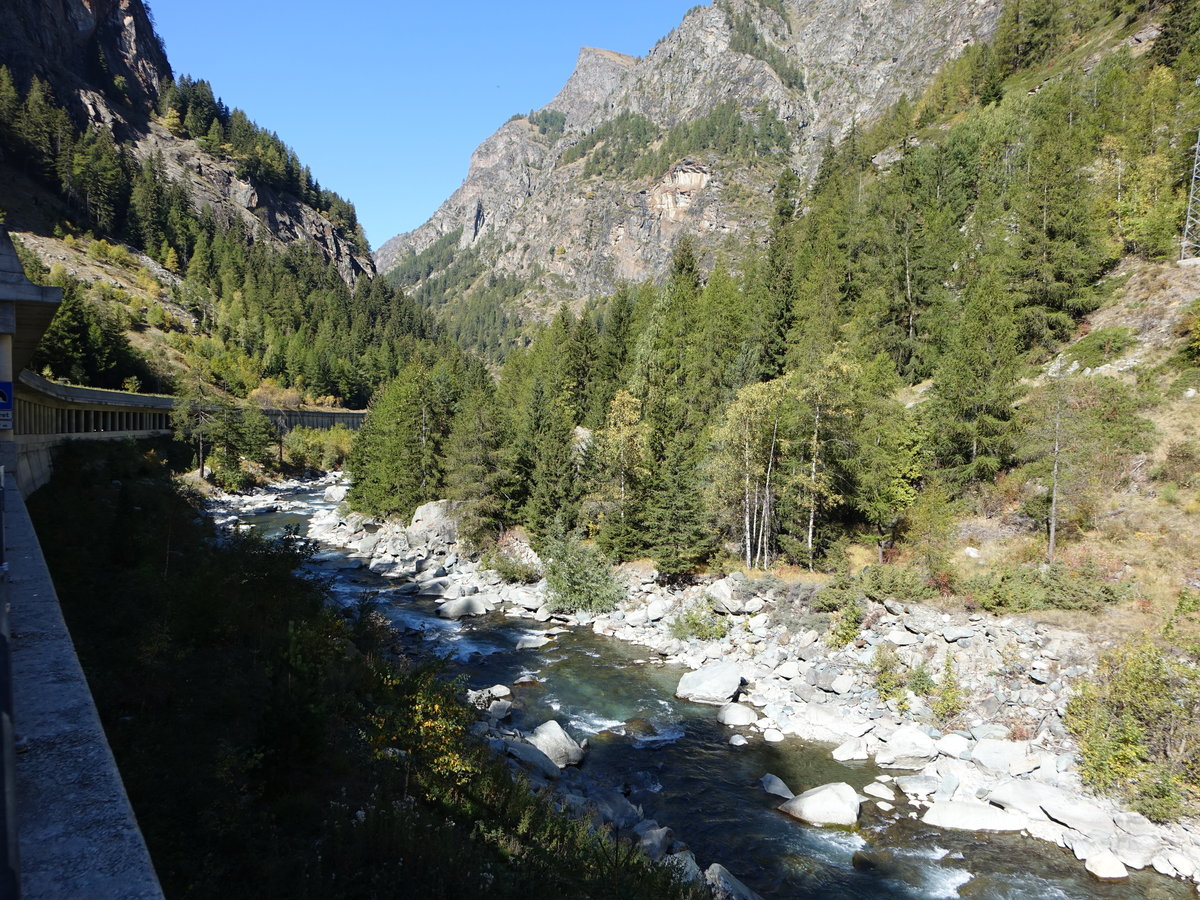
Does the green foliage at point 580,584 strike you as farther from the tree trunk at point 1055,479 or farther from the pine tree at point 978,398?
the tree trunk at point 1055,479

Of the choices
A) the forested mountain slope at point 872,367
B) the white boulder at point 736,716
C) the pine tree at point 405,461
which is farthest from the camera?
the pine tree at point 405,461

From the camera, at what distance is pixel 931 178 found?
5388 centimetres

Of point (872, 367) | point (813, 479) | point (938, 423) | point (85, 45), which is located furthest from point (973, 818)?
point (85, 45)

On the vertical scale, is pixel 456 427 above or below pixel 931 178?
below

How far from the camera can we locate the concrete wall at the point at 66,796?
3285 millimetres

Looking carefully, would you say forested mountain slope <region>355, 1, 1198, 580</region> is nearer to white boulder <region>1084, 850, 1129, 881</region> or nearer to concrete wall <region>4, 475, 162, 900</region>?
white boulder <region>1084, 850, 1129, 881</region>

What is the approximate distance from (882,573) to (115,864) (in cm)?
2662

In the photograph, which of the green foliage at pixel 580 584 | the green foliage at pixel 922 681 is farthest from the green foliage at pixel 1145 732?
the green foliage at pixel 580 584

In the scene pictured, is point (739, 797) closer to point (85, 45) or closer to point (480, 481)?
point (480, 481)

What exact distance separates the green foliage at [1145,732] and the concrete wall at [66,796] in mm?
20333

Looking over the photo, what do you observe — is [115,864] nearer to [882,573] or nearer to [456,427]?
[882,573]

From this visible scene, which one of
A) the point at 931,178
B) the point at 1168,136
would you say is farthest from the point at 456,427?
the point at 1168,136

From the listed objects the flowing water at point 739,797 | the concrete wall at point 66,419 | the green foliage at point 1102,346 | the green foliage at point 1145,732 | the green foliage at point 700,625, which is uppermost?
the green foliage at point 1102,346

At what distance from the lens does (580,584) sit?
31438 mm
